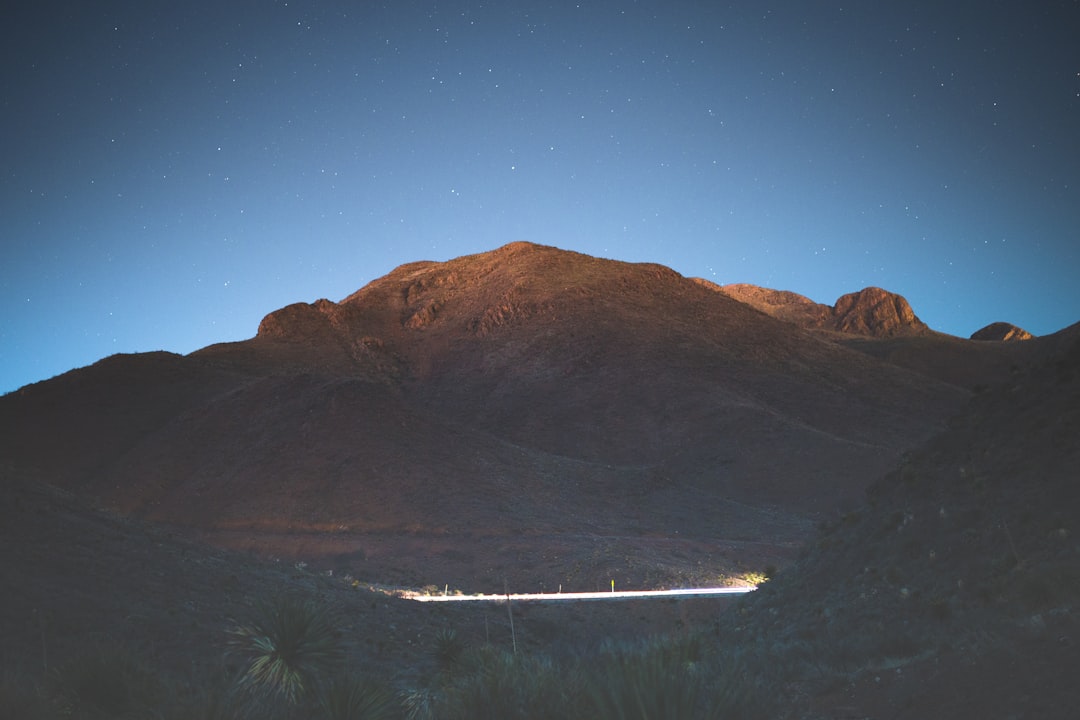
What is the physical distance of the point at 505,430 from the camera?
81.1 meters

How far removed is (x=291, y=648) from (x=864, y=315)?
16027 cm

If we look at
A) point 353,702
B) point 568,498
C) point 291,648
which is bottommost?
point 568,498

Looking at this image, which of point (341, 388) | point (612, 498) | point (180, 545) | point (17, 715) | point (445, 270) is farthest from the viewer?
point (445, 270)

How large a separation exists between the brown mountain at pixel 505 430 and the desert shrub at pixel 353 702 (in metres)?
32.4

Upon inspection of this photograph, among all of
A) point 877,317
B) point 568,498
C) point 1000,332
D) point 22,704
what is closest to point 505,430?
point 568,498

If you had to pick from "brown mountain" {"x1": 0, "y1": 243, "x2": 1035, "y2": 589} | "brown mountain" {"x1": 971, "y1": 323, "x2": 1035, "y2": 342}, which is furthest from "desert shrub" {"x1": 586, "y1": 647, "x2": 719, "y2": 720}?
"brown mountain" {"x1": 971, "y1": 323, "x2": 1035, "y2": 342}

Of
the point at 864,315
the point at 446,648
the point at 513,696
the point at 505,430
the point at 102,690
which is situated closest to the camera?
the point at 513,696

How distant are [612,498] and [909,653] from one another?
48.8 metres

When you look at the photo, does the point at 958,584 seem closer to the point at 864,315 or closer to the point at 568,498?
the point at 568,498

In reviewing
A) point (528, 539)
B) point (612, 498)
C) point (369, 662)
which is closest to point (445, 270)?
point (612, 498)

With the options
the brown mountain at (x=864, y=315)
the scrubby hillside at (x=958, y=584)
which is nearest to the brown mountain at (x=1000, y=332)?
the brown mountain at (x=864, y=315)

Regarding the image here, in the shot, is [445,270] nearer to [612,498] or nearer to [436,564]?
[612,498]

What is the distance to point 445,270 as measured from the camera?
127m

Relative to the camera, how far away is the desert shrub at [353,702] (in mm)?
8773
